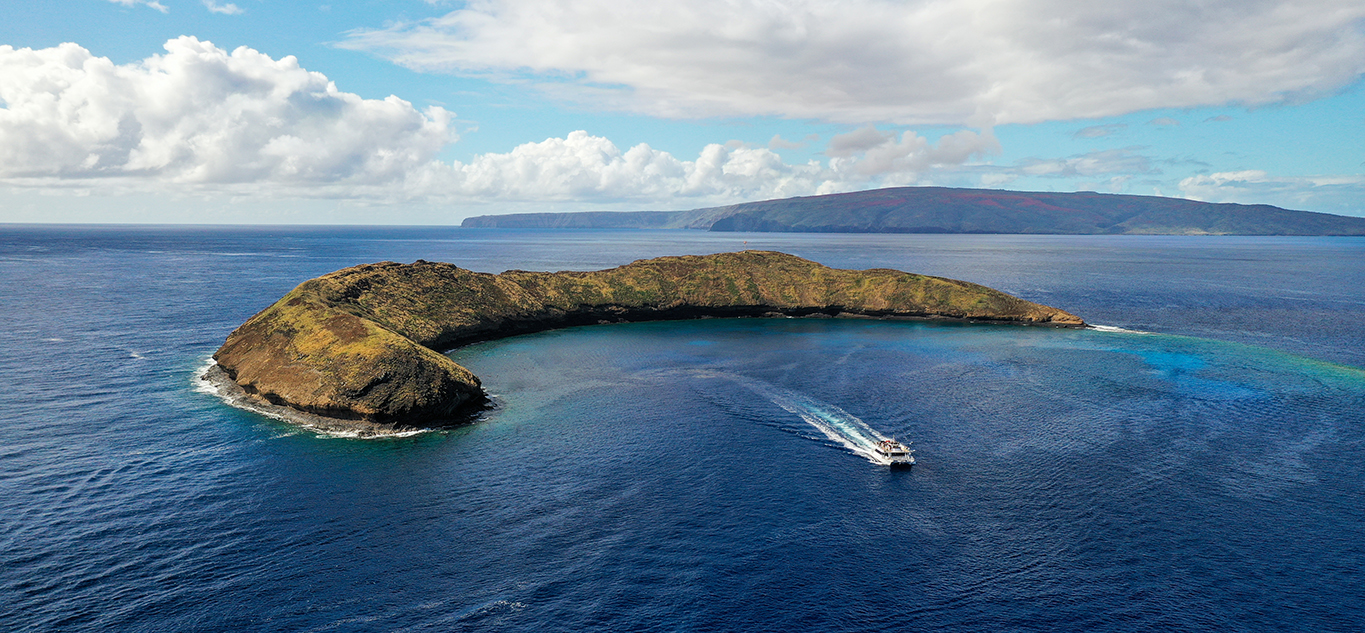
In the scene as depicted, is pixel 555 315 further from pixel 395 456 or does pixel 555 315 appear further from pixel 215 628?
pixel 215 628

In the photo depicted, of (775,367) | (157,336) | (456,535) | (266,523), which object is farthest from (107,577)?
(157,336)

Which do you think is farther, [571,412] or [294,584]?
[571,412]

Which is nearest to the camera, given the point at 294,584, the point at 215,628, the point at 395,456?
the point at 215,628

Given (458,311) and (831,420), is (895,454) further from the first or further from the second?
(458,311)

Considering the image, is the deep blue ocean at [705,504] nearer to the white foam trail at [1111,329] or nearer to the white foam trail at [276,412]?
the white foam trail at [276,412]

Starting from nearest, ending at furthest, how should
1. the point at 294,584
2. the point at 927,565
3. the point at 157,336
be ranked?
the point at 294,584 → the point at 927,565 → the point at 157,336

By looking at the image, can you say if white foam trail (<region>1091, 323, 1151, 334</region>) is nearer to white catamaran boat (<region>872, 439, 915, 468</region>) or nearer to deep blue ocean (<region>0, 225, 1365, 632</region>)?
deep blue ocean (<region>0, 225, 1365, 632</region>)
